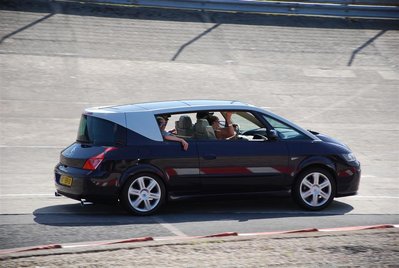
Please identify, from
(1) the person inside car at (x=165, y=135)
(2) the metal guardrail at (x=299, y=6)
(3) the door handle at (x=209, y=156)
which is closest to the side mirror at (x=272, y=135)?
(3) the door handle at (x=209, y=156)

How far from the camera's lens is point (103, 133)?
11344 millimetres

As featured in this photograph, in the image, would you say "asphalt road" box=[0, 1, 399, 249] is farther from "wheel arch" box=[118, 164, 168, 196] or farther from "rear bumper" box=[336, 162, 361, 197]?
"wheel arch" box=[118, 164, 168, 196]

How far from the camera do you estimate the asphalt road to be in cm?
1139

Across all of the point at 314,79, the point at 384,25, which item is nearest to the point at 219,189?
the point at 314,79

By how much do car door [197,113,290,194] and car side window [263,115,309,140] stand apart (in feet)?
0.40

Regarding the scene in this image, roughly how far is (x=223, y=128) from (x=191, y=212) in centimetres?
127

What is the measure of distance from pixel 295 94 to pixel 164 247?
45.4 feet

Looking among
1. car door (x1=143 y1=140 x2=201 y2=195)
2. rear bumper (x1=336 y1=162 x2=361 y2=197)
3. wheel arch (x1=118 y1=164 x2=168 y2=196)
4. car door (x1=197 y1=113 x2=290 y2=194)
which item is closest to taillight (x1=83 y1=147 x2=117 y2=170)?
wheel arch (x1=118 y1=164 x2=168 y2=196)

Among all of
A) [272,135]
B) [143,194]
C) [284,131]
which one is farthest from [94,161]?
[284,131]

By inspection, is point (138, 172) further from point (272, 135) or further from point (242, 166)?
point (272, 135)

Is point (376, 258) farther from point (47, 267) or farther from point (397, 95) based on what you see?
point (397, 95)

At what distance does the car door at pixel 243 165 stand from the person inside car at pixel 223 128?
0.52ft

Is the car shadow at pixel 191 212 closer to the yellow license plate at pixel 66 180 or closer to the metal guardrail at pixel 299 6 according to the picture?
the yellow license plate at pixel 66 180

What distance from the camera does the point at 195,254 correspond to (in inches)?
333
